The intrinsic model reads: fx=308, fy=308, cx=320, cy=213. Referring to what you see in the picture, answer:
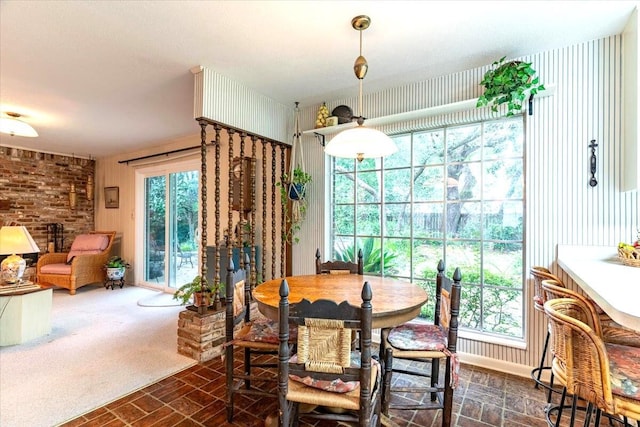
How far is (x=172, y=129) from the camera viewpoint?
457 cm

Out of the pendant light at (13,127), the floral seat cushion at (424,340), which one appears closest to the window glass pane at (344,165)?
the floral seat cushion at (424,340)

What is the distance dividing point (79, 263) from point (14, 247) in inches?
101

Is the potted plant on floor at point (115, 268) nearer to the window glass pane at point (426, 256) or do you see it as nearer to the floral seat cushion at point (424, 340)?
the window glass pane at point (426, 256)

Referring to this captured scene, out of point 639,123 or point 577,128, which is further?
point 577,128

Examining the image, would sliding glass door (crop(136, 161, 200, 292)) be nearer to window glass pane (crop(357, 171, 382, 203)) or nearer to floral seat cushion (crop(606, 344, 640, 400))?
window glass pane (crop(357, 171, 382, 203))

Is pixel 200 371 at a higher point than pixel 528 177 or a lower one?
lower

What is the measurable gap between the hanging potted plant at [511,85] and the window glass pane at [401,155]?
0.79 metres

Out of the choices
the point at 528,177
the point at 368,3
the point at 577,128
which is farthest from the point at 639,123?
Result: the point at 368,3

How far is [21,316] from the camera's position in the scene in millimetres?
3055

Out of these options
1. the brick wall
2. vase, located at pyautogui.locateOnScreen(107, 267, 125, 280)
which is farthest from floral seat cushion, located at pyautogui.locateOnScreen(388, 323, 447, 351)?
the brick wall

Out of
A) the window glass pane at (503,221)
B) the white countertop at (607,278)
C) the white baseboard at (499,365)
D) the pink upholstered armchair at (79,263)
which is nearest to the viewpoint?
the white countertop at (607,278)

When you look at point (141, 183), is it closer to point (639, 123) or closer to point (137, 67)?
point (137, 67)

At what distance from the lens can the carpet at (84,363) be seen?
2.05 metres

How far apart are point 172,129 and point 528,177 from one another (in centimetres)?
451
